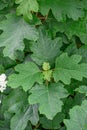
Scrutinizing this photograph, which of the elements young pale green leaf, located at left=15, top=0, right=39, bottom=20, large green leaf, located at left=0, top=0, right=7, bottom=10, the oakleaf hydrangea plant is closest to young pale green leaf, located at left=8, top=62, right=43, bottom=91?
the oakleaf hydrangea plant

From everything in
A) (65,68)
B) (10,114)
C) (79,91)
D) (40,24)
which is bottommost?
(10,114)

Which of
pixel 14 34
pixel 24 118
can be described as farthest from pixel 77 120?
pixel 14 34

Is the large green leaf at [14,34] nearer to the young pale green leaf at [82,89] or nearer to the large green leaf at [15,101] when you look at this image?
the large green leaf at [15,101]

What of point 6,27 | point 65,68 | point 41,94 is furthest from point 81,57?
point 6,27

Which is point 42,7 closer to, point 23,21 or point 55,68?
point 23,21

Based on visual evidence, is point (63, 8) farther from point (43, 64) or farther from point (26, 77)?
point (26, 77)

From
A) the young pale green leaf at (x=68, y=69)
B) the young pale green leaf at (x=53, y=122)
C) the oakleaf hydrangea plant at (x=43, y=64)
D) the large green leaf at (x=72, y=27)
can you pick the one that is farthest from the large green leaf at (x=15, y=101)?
the large green leaf at (x=72, y=27)
